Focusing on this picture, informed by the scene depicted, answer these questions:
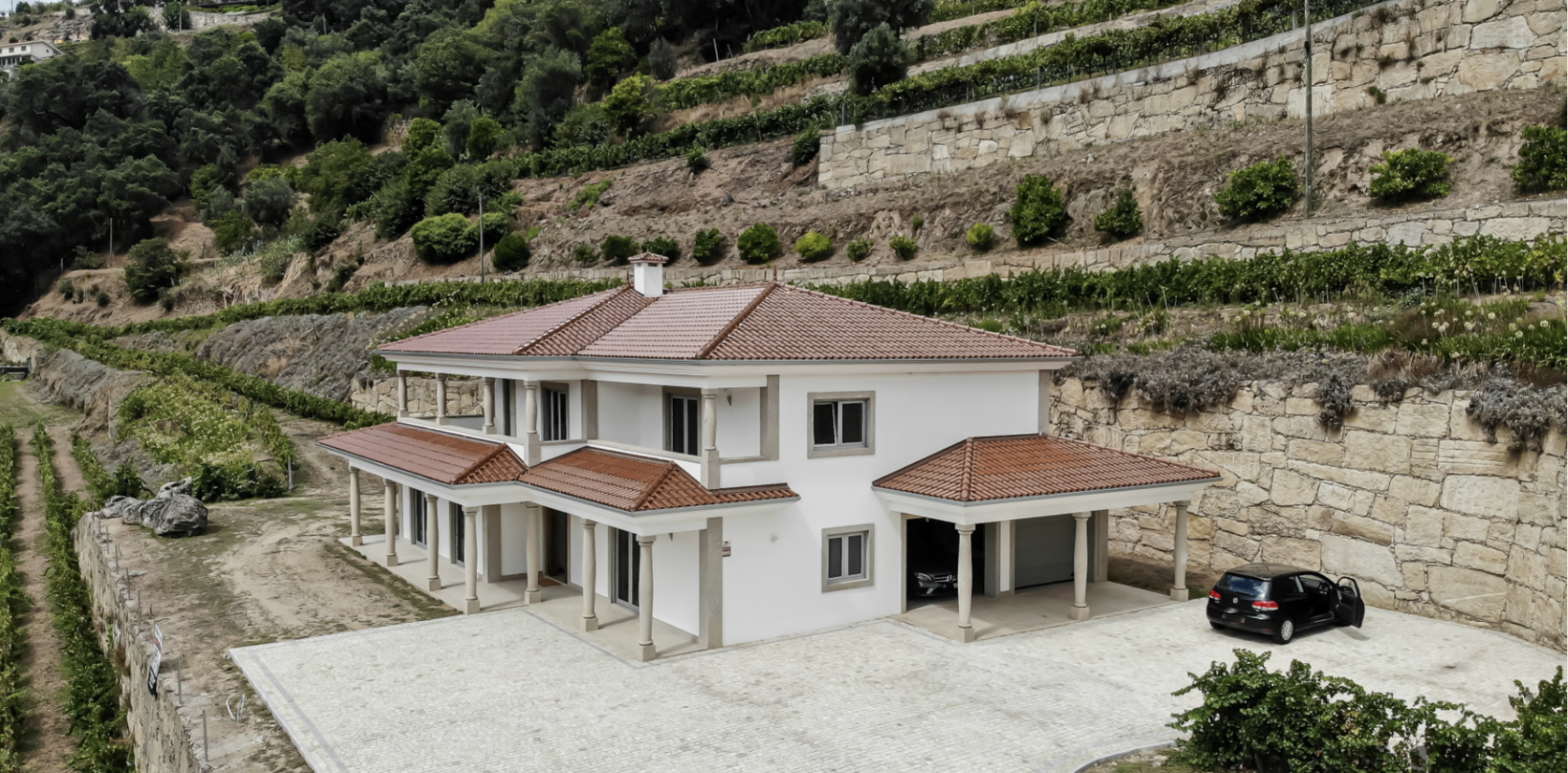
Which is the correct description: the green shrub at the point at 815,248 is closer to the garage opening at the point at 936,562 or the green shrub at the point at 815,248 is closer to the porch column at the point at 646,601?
the garage opening at the point at 936,562

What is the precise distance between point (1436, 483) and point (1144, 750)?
9710 millimetres

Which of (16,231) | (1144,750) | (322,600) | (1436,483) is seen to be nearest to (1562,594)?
(1436,483)

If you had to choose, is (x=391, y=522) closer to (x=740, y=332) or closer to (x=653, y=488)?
(x=653, y=488)

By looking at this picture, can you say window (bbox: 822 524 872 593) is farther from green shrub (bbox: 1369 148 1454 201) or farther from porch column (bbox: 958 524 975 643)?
green shrub (bbox: 1369 148 1454 201)

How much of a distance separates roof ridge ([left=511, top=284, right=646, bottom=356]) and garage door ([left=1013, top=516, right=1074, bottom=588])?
1045cm

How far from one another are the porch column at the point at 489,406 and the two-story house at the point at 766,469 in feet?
0.17

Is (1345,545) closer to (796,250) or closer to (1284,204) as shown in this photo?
(1284,204)

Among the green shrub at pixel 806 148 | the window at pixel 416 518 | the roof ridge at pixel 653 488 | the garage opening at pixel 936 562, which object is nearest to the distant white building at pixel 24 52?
the green shrub at pixel 806 148

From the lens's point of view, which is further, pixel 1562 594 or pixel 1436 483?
pixel 1436 483

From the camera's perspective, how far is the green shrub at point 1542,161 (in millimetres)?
25297

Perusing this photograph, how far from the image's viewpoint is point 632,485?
17406 mm

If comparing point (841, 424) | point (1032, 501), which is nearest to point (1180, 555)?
point (1032, 501)

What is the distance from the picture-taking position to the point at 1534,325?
60.4 ft

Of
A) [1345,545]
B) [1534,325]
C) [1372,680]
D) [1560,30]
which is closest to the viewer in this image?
[1372,680]
